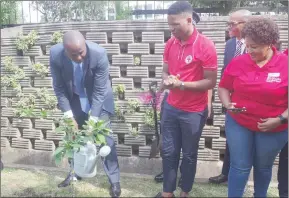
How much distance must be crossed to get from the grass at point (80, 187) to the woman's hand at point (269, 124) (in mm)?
1174

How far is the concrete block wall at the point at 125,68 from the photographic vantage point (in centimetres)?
425

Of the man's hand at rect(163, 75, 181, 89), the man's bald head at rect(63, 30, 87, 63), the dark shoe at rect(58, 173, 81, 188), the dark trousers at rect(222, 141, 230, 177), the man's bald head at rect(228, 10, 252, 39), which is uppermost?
the man's bald head at rect(228, 10, 252, 39)

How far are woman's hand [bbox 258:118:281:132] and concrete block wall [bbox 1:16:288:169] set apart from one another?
166 cm

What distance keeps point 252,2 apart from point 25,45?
3.01m

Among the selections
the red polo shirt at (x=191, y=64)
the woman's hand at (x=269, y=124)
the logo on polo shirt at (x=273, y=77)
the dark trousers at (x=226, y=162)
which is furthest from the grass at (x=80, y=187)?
the logo on polo shirt at (x=273, y=77)

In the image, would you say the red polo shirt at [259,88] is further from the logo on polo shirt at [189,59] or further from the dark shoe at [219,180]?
the dark shoe at [219,180]

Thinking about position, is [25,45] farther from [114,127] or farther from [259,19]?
[259,19]

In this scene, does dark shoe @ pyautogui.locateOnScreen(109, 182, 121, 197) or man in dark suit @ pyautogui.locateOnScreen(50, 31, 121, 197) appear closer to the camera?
man in dark suit @ pyautogui.locateOnScreen(50, 31, 121, 197)

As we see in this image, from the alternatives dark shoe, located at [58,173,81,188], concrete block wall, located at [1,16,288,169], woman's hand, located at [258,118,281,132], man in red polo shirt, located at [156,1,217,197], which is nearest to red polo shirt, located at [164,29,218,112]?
man in red polo shirt, located at [156,1,217,197]

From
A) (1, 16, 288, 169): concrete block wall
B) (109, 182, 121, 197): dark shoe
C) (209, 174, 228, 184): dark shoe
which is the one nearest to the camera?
(109, 182, 121, 197): dark shoe

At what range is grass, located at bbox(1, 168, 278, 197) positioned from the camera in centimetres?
341

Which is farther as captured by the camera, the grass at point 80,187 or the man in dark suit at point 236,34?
the grass at point 80,187

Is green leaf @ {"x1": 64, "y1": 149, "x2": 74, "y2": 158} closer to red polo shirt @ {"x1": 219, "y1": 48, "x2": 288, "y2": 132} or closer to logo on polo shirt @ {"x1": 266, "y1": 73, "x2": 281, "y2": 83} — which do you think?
red polo shirt @ {"x1": 219, "y1": 48, "x2": 288, "y2": 132}

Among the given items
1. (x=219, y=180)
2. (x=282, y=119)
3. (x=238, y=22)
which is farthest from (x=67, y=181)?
(x=238, y=22)
